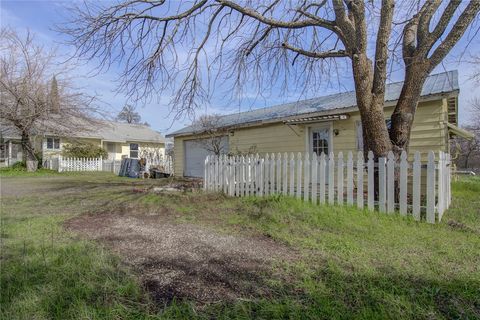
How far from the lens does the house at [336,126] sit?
25.9ft

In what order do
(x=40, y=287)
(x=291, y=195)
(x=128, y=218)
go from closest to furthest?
(x=40, y=287), (x=128, y=218), (x=291, y=195)

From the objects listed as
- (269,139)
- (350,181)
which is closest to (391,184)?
(350,181)

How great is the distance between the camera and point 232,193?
8375 millimetres

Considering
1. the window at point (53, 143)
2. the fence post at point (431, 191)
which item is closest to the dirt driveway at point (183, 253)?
the fence post at point (431, 191)

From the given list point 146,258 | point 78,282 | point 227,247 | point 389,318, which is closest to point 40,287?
point 78,282

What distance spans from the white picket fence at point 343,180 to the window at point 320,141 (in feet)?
10.5

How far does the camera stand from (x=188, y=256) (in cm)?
Result: 353

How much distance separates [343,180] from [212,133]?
8.66 meters

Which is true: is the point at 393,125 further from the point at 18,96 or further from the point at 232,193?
the point at 18,96

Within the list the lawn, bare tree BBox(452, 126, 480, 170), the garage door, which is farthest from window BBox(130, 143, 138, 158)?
bare tree BBox(452, 126, 480, 170)

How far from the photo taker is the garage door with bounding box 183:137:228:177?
1561 centimetres

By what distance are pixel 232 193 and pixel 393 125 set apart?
431 cm

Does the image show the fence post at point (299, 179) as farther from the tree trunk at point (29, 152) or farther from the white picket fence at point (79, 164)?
the white picket fence at point (79, 164)

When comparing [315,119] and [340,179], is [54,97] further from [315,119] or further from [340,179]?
[340,179]
